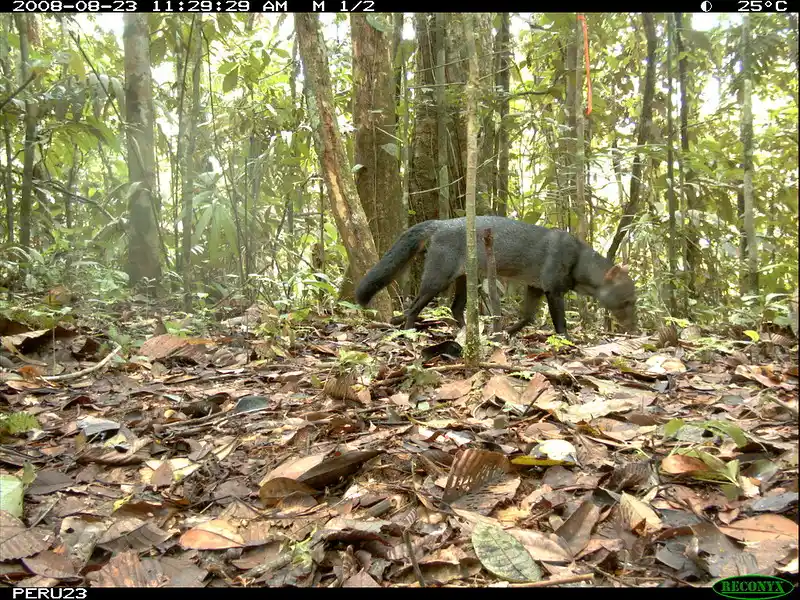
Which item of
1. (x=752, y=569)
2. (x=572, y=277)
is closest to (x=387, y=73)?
(x=572, y=277)

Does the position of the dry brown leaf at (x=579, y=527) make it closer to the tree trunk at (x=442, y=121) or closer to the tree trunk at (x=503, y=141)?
the tree trunk at (x=442, y=121)

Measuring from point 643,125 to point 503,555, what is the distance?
21.9 feet

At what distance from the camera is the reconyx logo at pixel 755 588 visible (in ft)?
3.84

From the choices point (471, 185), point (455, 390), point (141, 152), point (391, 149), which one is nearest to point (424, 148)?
point (391, 149)

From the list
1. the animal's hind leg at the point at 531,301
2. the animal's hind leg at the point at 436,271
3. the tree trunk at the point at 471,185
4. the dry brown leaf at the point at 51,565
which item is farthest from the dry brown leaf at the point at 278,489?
the animal's hind leg at the point at 531,301

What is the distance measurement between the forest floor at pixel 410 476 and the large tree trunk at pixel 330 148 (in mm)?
2164

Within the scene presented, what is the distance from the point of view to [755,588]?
3.90 ft

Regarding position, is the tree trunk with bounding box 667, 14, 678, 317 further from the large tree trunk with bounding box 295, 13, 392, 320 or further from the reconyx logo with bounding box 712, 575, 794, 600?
the reconyx logo with bounding box 712, 575, 794, 600

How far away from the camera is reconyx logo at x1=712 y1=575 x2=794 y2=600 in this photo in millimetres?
1172

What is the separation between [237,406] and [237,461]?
612 millimetres

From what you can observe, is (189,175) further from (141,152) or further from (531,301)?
(531,301)

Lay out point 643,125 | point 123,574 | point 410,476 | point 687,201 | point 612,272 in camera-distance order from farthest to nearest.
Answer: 1. point 643,125
2. point 687,201
3. point 612,272
4. point 410,476
5. point 123,574

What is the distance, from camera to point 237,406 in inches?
118

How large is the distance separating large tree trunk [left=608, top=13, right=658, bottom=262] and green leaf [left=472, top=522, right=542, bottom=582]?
5210mm
